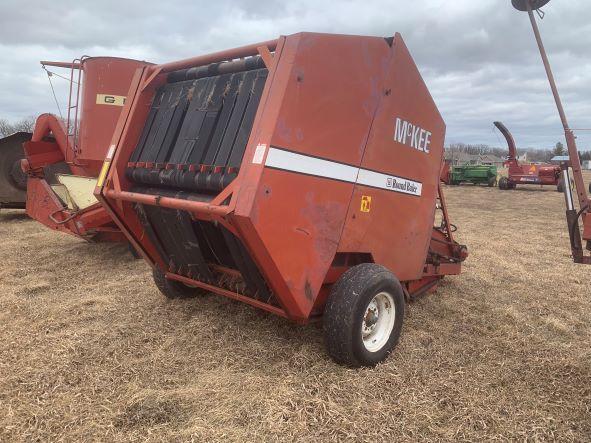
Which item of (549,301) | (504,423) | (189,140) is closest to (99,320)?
(189,140)

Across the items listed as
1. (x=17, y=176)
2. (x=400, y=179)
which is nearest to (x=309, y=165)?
(x=400, y=179)

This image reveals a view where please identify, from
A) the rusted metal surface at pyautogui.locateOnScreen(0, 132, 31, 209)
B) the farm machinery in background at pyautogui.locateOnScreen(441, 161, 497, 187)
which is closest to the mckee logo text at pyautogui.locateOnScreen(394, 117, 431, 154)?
the rusted metal surface at pyautogui.locateOnScreen(0, 132, 31, 209)

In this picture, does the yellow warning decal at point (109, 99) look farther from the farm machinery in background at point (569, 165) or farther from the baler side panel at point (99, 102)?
the farm machinery in background at point (569, 165)

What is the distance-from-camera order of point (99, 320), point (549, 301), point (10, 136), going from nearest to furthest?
point (99, 320) → point (549, 301) → point (10, 136)

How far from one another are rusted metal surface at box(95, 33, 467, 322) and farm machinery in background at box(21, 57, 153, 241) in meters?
2.51

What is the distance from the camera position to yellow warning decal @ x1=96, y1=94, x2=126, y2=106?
7034 mm

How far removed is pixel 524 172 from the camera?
857 inches

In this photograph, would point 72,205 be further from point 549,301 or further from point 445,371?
point 549,301

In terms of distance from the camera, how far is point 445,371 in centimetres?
321

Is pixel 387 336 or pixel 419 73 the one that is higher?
pixel 419 73

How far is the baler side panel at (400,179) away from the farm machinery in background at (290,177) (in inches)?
0.6

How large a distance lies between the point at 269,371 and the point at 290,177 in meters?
1.28

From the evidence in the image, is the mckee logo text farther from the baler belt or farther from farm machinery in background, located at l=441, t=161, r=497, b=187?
farm machinery in background, located at l=441, t=161, r=497, b=187

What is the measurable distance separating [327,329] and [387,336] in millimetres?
549
